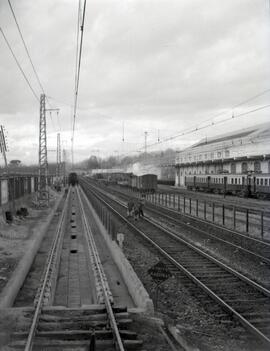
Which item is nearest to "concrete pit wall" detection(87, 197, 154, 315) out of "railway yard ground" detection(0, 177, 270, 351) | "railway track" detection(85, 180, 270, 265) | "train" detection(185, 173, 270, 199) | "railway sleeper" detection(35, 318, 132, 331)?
"railway yard ground" detection(0, 177, 270, 351)

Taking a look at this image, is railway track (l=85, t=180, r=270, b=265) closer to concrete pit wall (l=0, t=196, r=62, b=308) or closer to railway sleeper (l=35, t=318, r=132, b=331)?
railway sleeper (l=35, t=318, r=132, b=331)

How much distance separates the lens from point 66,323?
780 cm

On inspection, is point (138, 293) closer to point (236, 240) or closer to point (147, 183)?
point (236, 240)

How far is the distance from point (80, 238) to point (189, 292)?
12.3m

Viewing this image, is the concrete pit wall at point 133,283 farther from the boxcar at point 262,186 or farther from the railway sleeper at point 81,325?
the boxcar at point 262,186

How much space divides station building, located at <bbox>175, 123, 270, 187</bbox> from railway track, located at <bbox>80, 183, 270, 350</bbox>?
29.6 meters

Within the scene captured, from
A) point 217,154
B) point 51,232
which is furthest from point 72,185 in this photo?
point 51,232

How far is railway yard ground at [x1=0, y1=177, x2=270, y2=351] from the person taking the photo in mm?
7242

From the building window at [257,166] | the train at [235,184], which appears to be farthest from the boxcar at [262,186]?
the building window at [257,166]

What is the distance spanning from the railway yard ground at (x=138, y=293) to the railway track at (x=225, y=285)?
25 millimetres

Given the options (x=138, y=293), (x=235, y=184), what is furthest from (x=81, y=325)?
(x=235, y=184)

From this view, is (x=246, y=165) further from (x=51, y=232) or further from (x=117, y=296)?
(x=117, y=296)

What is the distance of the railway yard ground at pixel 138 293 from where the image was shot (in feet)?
23.8

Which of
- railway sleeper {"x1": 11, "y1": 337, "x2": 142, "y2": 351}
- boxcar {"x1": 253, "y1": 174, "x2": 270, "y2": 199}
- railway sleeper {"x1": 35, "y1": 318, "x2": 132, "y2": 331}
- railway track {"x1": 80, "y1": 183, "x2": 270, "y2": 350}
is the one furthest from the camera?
boxcar {"x1": 253, "y1": 174, "x2": 270, "y2": 199}
